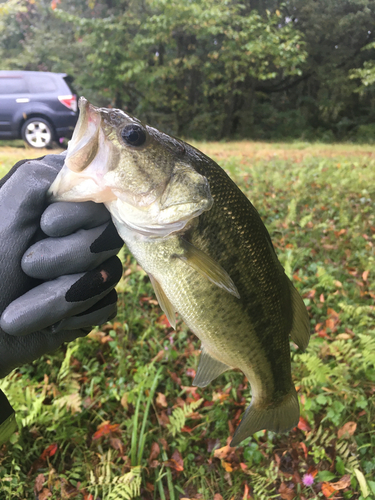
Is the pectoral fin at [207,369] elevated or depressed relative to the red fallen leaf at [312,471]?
elevated

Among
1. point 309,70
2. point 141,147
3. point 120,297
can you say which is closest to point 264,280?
point 141,147

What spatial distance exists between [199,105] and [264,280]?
5682mm

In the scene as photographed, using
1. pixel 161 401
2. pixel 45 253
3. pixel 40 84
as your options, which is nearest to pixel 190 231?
pixel 45 253

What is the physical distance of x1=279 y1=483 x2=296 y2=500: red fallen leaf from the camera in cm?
136

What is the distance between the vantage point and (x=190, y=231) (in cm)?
78

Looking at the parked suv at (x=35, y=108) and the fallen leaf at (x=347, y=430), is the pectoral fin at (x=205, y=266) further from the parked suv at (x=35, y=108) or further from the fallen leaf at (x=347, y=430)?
the parked suv at (x=35, y=108)

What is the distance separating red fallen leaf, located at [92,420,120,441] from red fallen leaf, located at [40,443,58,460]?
171 millimetres

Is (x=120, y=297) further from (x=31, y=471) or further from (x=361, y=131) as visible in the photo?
(x=361, y=131)

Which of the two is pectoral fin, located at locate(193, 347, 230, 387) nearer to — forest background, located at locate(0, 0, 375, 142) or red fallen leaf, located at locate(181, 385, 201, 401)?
red fallen leaf, located at locate(181, 385, 201, 401)

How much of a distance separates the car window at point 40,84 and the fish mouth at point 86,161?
3.15 m

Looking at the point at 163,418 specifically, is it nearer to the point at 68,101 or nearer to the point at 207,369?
the point at 207,369

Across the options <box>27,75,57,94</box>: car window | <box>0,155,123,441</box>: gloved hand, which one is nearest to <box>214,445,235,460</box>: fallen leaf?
<box>0,155,123,441</box>: gloved hand

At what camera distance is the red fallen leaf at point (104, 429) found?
1447 millimetres

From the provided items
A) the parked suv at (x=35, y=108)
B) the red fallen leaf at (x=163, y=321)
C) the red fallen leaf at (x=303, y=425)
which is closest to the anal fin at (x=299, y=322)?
the red fallen leaf at (x=303, y=425)
